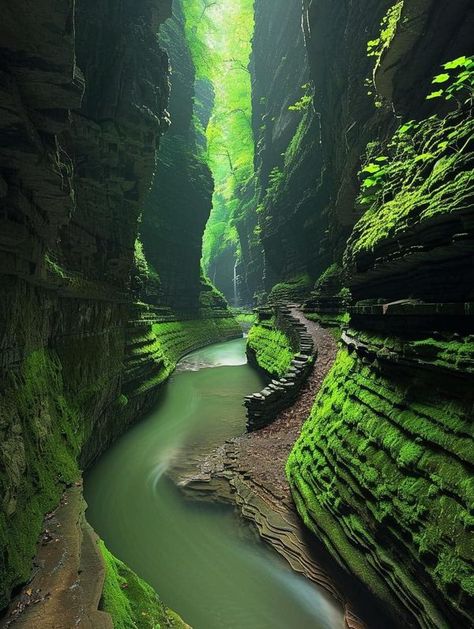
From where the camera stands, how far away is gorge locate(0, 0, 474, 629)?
12.8 feet

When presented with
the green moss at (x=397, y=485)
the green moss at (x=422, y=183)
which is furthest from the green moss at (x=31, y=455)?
the green moss at (x=422, y=183)

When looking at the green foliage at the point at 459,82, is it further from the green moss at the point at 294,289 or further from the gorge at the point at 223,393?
the green moss at the point at 294,289

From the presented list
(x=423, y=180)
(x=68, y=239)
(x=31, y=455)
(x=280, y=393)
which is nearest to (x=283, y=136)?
(x=280, y=393)

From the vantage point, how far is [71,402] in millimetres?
7668

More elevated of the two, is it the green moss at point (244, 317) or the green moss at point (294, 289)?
the green moss at point (294, 289)

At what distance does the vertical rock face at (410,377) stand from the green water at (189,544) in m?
1.10

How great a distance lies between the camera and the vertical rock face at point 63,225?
373 centimetres

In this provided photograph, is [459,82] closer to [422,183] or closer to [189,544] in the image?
[422,183]

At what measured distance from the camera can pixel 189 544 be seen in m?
6.87

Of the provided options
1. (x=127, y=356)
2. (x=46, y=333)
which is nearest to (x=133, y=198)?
(x=127, y=356)

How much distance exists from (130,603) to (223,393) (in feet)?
44.1

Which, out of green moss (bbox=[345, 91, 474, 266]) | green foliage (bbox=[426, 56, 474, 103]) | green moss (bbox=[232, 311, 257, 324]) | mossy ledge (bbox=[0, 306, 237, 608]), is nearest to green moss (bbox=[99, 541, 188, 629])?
mossy ledge (bbox=[0, 306, 237, 608])

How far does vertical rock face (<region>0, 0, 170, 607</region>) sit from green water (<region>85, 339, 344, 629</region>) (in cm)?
142

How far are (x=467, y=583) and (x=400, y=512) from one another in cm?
112
